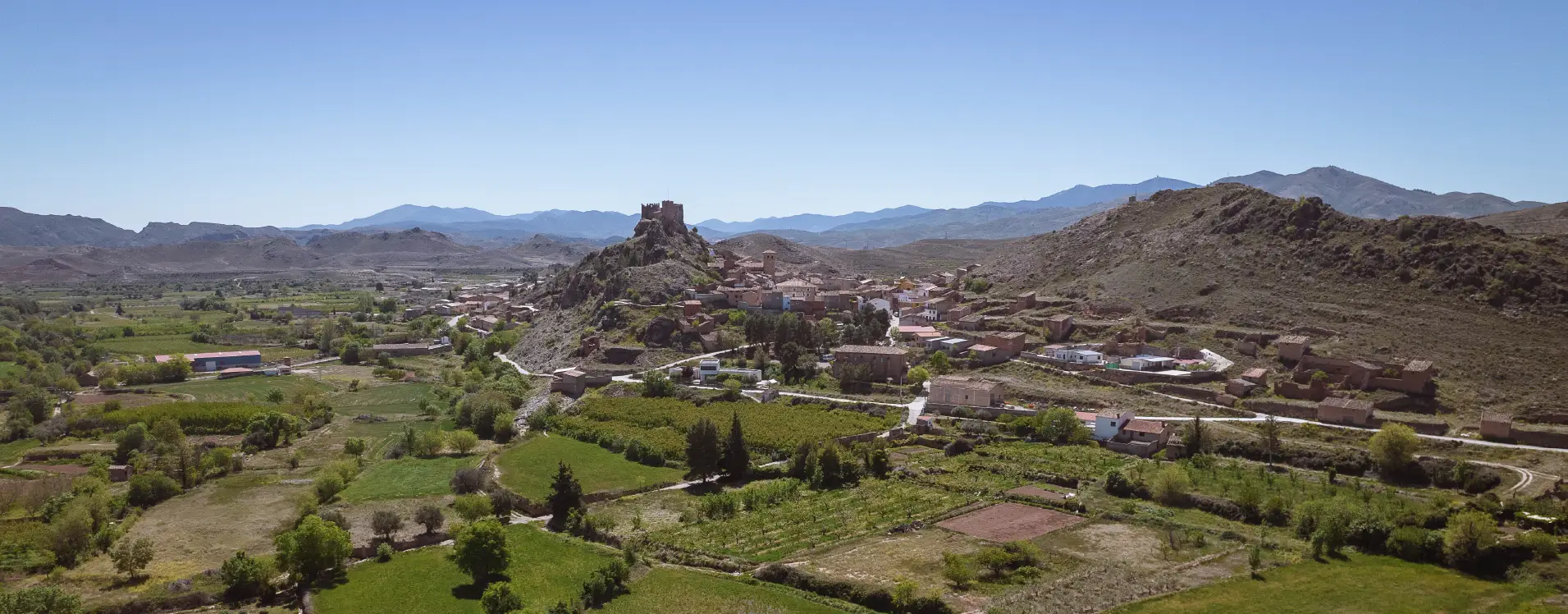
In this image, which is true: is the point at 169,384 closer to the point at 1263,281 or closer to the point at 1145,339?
the point at 1145,339

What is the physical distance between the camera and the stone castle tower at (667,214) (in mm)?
98306

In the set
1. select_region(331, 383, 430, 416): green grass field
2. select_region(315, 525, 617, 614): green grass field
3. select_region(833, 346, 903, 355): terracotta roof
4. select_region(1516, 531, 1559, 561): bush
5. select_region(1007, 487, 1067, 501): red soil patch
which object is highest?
select_region(833, 346, 903, 355): terracotta roof

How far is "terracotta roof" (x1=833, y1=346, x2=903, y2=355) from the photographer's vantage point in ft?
202

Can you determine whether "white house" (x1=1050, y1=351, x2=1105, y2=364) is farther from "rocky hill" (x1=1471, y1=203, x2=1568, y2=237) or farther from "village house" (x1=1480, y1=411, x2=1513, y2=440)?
"rocky hill" (x1=1471, y1=203, x2=1568, y2=237)

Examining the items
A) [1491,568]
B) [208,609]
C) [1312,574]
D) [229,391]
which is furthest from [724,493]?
[229,391]

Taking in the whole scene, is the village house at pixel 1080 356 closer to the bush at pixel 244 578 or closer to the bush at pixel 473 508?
the bush at pixel 473 508

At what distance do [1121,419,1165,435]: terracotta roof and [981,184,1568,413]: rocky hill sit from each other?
15.5 metres

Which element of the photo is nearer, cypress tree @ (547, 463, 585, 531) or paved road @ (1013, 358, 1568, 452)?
cypress tree @ (547, 463, 585, 531)

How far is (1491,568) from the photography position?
3116 centimetres

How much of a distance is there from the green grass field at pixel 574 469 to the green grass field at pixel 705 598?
11100mm

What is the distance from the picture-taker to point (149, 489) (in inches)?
1618

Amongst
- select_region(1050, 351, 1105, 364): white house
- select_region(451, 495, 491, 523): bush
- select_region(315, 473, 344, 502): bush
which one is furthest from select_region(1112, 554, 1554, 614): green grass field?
select_region(315, 473, 344, 502): bush

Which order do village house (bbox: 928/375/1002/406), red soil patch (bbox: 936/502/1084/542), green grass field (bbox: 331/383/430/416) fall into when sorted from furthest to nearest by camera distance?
green grass field (bbox: 331/383/430/416), village house (bbox: 928/375/1002/406), red soil patch (bbox: 936/502/1084/542)

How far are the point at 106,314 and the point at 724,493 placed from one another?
116 metres
